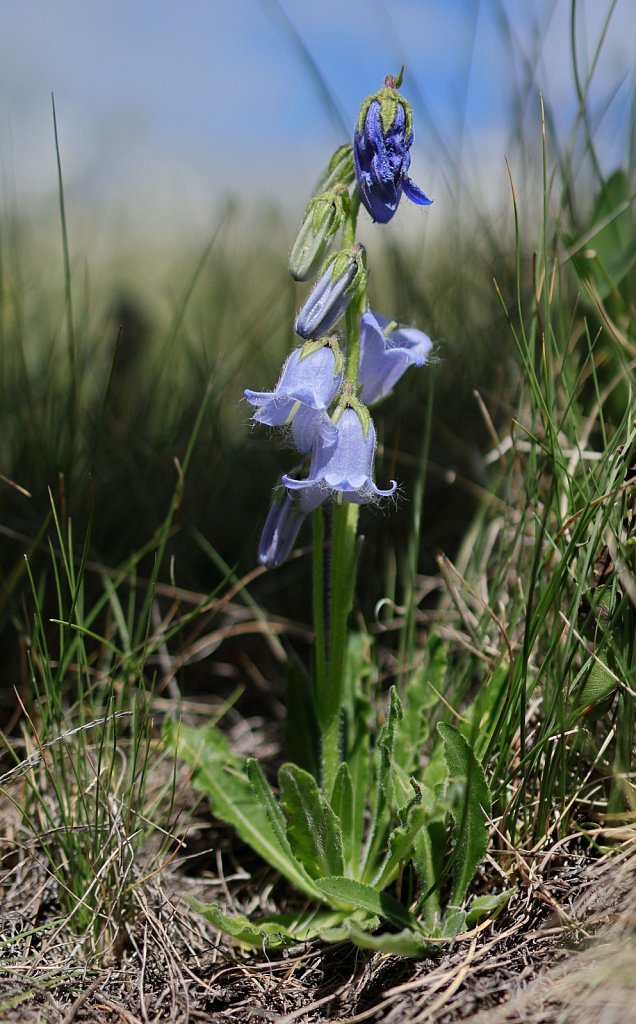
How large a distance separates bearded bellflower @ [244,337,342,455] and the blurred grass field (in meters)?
0.38

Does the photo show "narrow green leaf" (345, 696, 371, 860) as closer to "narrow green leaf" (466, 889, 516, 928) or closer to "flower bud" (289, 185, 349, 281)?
"narrow green leaf" (466, 889, 516, 928)

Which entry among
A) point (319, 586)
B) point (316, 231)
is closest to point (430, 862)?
point (319, 586)

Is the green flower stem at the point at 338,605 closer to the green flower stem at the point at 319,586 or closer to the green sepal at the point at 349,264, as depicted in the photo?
the green flower stem at the point at 319,586

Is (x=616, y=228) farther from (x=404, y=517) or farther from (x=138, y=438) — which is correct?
(x=138, y=438)

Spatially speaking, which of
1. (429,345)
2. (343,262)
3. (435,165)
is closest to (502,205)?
(435,165)

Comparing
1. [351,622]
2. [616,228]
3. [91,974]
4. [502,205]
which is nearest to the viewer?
[91,974]

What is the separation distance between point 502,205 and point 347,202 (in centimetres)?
164

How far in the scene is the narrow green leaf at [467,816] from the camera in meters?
1.85

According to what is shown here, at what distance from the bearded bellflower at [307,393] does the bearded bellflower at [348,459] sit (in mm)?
28

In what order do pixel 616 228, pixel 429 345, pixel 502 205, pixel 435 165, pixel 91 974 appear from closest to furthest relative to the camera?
pixel 91 974
pixel 429 345
pixel 616 228
pixel 435 165
pixel 502 205

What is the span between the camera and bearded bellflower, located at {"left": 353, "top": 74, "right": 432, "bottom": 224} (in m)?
1.76

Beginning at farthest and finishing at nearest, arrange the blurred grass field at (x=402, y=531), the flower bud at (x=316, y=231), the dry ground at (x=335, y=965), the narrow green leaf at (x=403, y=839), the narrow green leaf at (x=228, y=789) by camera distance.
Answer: the narrow green leaf at (x=228, y=789), the blurred grass field at (x=402, y=531), the flower bud at (x=316, y=231), the narrow green leaf at (x=403, y=839), the dry ground at (x=335, y=965)

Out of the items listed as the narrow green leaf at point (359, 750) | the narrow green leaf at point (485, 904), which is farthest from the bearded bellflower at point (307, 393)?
the narrow green leaf at point (485, 904)

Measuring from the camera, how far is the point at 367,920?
6.42ft
